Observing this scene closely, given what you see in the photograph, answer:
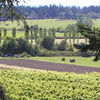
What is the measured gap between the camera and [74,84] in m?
10.4

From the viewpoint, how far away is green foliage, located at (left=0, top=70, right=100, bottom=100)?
9094mm

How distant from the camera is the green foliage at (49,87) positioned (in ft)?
29.8

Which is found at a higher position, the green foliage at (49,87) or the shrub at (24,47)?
the green foliage at (49,87)

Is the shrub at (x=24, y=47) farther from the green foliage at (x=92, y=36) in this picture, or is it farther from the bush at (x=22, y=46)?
the green foliage at (x=92, y=36)

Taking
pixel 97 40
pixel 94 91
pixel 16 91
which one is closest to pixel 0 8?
pixel 16 91

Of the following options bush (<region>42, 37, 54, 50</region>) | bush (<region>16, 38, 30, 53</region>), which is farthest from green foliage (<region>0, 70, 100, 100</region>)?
bush (<region>42, 37, 54, 50</region>)

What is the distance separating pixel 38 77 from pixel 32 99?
2952 mm

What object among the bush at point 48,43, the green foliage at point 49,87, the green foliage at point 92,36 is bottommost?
the bush at point 48,43

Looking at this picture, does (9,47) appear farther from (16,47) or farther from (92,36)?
(92,36)

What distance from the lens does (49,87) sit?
10109mm

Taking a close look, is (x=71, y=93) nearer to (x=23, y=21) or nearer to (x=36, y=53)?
(x=23, y=21)

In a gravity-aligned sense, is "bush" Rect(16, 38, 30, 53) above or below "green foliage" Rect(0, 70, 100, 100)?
below

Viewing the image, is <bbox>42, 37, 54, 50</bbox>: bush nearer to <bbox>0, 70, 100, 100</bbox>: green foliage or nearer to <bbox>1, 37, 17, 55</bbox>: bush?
<bbox>1, 37, 17, 55</bbox>: bush

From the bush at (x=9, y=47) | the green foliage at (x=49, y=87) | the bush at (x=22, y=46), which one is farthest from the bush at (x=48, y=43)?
the green foliage at (x=49, y=87)
